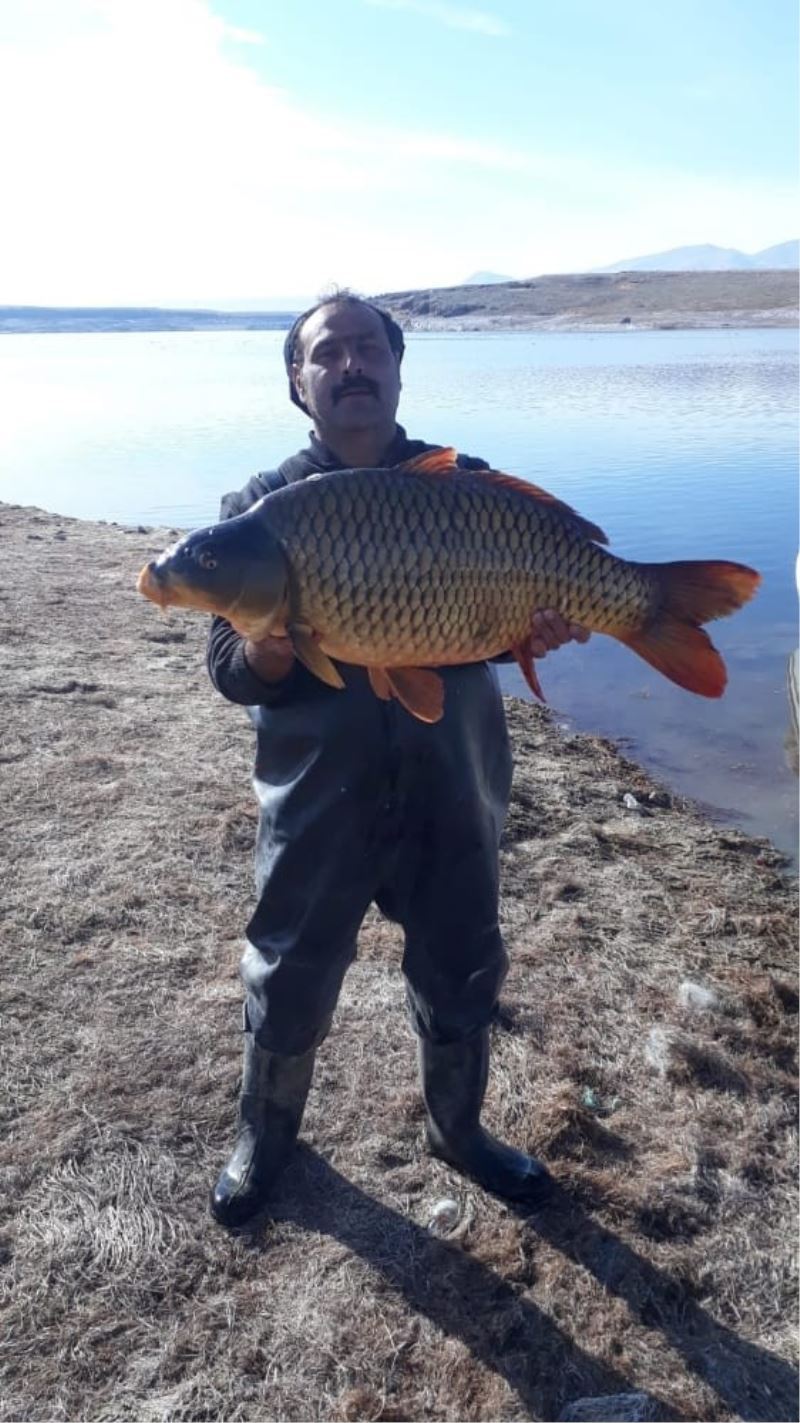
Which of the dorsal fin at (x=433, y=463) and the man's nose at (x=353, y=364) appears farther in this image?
the man's nose at (x=353, y=364)

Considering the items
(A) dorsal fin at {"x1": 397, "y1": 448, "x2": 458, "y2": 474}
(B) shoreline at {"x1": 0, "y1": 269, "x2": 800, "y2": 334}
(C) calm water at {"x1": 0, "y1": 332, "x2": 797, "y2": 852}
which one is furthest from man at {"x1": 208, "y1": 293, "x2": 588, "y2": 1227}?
(B) shoreline at {"x1": 0, "y1": 269, "x2": 800, "y2": 334}

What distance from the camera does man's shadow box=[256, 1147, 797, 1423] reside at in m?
2.83

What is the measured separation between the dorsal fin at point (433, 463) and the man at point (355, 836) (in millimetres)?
406

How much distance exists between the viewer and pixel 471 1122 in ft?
11.4

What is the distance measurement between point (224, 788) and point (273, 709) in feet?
10.6

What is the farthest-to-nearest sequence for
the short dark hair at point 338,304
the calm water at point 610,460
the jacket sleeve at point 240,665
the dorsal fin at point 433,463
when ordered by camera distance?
the calm water at point 610,460, the short dark hair at point 338,304, the jacket sleeve at point 240,665, the dorsal fin at point 433,463

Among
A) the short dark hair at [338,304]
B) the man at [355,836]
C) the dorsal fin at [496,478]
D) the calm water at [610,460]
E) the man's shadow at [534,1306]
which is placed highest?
the short dark hair at [338,304]

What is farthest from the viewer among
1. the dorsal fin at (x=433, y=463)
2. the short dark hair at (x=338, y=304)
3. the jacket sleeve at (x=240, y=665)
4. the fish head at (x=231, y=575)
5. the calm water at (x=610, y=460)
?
the calm water at (x=610, y=460)

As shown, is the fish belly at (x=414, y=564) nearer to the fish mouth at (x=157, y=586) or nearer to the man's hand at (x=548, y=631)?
the man's hand at (x=548, y=631)

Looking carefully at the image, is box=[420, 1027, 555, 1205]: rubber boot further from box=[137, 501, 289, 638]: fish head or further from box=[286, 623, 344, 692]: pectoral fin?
box=[137, 501, 289, 638]: fish head

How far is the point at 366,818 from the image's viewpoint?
3.10 metres

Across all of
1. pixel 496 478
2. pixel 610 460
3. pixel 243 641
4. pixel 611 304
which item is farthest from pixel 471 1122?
pixel 611 304

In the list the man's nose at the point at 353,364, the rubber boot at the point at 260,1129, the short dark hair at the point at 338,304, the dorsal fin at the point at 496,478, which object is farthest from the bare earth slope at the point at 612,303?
the rubber boot at the point at 260,1129

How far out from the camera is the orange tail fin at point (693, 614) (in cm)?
279
